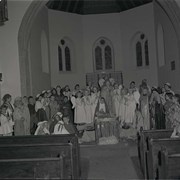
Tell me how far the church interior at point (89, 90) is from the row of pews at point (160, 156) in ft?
0.06

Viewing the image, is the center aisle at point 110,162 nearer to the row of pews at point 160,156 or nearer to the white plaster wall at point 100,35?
the row of pews at point 160,156

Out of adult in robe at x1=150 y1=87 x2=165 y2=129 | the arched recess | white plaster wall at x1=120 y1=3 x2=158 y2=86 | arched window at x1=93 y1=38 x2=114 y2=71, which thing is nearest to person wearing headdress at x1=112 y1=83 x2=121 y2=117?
adult in robe at x1=150 y1=87 x2=165 y2=129

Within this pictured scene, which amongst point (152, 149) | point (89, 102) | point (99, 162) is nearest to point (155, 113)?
point (89, 102)

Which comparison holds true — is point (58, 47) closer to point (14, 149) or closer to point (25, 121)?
point (25, 121)

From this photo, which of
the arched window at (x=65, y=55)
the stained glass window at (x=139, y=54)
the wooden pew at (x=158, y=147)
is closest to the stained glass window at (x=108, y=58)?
the stained glass window at (x=139, y=54)

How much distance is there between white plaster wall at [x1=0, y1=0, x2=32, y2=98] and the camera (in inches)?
558

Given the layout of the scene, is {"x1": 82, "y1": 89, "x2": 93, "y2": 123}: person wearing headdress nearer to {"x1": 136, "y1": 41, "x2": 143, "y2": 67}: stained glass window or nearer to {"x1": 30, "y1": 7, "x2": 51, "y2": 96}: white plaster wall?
{"x1": 30, "y1": 7, "x2": 51, "y2": 96}: white plaster wall

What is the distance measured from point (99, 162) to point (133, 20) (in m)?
12.9

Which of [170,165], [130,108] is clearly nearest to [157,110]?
[130,108]

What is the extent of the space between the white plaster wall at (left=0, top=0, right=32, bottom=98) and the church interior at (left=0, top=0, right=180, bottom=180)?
0.13 ft

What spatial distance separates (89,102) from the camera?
46.1ft

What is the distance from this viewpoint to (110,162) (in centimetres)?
958

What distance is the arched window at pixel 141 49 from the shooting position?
20641 mm

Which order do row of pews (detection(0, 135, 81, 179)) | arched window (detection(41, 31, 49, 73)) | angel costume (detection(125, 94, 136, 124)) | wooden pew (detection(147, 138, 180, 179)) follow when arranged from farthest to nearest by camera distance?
arched window (detection(41, 31, 49, 73))
angel costume (detection(125, 94, 136, 124))
wooden pew (detection(147, 138, 180, 179))
row of pews (detection(0, 135, 81, 179))
